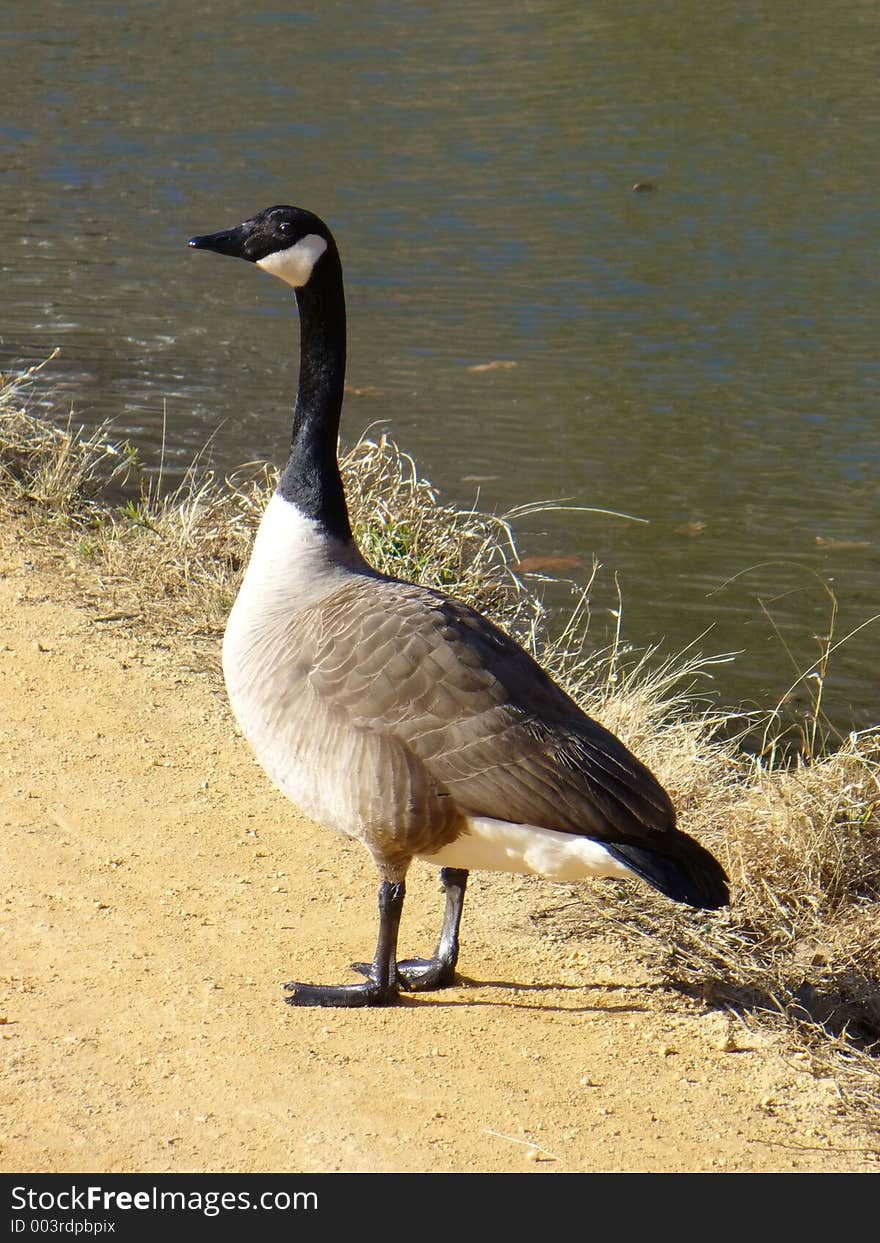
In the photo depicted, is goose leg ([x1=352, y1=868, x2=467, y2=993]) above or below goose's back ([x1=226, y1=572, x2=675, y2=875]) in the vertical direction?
below

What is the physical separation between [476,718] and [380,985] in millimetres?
814

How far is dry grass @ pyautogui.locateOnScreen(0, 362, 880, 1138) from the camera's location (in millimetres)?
4160

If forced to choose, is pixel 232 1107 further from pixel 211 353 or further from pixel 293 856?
pixel 211 353

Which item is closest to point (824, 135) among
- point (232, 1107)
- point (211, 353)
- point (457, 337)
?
point (457, 337)

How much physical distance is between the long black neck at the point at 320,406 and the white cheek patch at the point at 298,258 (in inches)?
1.1

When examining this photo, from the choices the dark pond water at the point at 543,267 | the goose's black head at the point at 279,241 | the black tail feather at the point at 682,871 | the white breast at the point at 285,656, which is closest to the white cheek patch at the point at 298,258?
the goose's black head at the point at 279,241

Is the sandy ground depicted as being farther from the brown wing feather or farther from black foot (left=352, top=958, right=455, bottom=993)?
the brown wing feather

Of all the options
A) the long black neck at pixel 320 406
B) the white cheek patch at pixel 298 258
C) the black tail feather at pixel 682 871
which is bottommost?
the black tail feather at pixel 682 871

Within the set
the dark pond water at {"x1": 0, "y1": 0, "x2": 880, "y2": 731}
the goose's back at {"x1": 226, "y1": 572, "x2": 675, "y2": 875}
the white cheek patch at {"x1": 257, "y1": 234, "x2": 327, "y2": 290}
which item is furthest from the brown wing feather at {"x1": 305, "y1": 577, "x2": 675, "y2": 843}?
the dark pond water at {"x1": 0, "y1": 0, "x2": 880, "y2": 731}

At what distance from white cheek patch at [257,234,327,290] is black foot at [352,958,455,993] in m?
2.08

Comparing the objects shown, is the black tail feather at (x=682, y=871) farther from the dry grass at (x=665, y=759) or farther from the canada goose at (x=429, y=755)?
the dry grass at (x=665, y=759)

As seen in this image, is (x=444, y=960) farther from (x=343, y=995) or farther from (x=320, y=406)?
(x=320, y=406)

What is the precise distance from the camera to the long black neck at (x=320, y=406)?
14.5ft

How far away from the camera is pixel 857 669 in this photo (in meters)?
6.87
